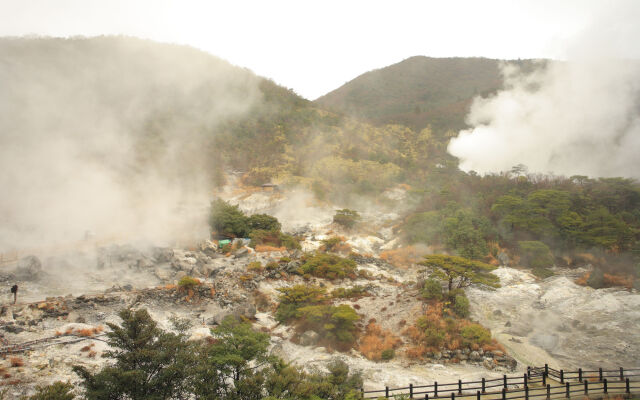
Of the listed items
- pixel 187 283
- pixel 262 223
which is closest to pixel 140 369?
pixel 187 283

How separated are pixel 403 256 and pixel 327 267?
743cm

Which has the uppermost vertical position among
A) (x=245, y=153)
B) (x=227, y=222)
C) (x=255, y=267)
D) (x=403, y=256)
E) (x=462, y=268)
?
(x=245, y=153)

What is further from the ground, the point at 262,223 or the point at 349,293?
the point at 262,223

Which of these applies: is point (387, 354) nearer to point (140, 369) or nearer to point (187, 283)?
point (140, 369)

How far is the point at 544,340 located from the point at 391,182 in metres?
30.7

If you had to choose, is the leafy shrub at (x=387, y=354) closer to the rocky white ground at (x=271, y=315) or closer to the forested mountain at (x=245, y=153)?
the rocky white ground at (x=271, y=315)

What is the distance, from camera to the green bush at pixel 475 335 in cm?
1332

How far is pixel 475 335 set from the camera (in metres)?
13.5

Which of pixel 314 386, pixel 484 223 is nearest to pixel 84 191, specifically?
pixel 314 386

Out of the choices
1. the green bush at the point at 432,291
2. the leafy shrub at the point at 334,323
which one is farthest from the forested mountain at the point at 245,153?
the leafy shrub at the point at 334,323

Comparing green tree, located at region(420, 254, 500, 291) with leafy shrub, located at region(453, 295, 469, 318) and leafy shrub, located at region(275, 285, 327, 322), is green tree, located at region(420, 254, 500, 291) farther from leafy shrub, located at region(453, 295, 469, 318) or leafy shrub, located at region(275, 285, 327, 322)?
leafy shrub, located at region(275, 285, 327, 322)

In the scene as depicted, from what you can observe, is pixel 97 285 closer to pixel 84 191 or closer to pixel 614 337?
pixel 84 191

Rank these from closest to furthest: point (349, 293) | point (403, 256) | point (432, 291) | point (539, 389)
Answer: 1. point (539, 389)
2. point (432, 291)
3. point (349, 293)
4. point (403, 256)

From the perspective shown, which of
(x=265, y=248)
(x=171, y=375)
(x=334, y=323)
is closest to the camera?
(x=171, y=375)
